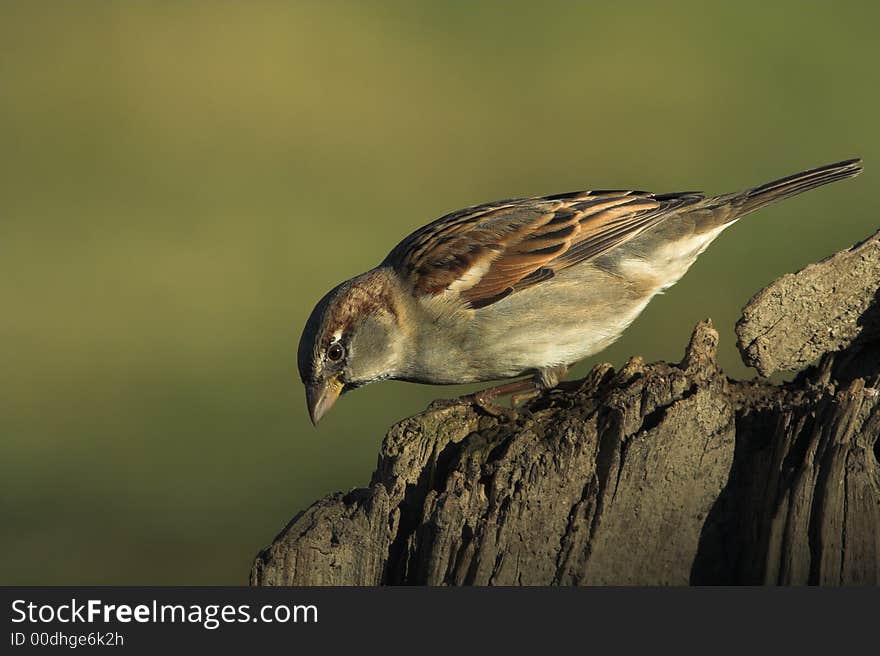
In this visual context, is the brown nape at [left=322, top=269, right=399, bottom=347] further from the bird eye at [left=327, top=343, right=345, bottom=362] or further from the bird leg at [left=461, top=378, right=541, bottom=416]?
the bird leg at [left=461, top=378, right=541, bottom=416]

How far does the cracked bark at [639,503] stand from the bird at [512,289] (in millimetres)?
1137

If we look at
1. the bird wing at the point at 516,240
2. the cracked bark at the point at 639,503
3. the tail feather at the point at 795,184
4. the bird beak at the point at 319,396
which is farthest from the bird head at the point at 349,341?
the tail feather at the point at 795,184

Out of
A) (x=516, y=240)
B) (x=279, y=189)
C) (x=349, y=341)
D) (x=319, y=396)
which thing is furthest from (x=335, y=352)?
(x=279, y=189)

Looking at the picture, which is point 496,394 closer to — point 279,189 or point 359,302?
point 359,302

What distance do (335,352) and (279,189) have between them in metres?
5.99

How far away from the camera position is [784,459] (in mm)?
3232

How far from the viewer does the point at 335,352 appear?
459cm

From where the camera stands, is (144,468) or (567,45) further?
(567,45)

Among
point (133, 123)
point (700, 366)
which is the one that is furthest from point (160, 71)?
point (700, 366)

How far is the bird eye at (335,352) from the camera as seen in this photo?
15.0 feet

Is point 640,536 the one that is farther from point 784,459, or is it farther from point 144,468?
point 144,468

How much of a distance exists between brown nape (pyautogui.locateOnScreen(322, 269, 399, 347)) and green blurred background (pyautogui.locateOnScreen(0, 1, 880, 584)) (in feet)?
7.33

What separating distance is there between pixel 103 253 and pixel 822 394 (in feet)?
24.0

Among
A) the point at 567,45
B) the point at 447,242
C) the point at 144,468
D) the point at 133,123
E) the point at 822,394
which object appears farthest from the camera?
the point at 567,45
